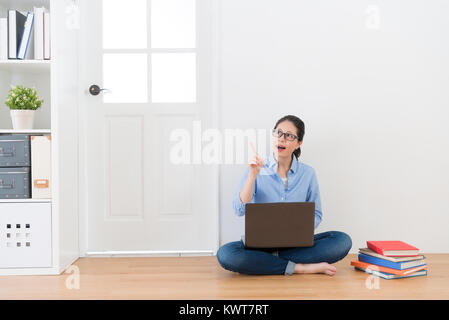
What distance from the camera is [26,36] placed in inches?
85.9

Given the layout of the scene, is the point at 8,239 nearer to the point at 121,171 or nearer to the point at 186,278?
the point at 121,171

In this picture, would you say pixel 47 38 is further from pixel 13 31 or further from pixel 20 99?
pixel 20 99

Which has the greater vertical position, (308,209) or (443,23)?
(443,23)

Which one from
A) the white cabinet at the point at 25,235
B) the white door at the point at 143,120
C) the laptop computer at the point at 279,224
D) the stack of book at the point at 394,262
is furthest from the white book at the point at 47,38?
the stack of book at the point at 394,262

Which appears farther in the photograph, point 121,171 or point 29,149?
point 121,171

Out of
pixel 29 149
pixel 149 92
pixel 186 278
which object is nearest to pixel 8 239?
pixel 29 149

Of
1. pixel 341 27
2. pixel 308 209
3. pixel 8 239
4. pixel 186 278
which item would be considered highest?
pixel 341 27

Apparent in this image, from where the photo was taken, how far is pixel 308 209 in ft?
6.59

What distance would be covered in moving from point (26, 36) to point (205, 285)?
150cm

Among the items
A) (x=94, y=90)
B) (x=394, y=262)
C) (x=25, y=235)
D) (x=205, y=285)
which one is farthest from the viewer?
(x=94, y=90)

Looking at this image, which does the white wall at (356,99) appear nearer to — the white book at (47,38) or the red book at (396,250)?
the red book at (396,250)

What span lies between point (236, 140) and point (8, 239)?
131 cm

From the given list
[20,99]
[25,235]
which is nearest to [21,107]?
[20,99]
